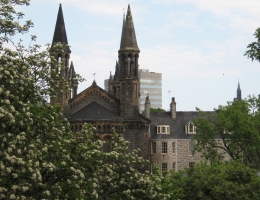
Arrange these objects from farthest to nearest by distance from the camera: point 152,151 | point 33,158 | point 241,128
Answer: point 152,151, point 241,128, point 33,158

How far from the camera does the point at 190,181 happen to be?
47.0 meters

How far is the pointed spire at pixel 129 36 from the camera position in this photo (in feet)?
247

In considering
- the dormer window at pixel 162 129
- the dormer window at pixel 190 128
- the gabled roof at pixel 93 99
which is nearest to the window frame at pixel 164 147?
the dormer window at pixel 162 129

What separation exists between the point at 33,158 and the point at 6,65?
4.10m

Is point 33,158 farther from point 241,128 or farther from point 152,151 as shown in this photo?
point 152,151

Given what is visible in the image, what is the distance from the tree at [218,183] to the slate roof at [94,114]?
26.2 meters

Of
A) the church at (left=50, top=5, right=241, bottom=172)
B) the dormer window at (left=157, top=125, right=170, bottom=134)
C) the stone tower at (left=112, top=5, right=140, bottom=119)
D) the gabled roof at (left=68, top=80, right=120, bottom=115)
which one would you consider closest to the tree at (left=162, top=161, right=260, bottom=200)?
the church at (left=50, top=5, right=241, bottom=172)

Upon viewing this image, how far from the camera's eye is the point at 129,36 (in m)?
76.1

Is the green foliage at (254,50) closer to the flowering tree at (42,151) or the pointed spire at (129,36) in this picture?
the flowering tree at (42,151)

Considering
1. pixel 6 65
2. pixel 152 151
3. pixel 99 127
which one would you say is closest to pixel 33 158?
pixel 6 65

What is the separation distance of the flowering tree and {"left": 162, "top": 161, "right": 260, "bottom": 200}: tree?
16868 millimetres

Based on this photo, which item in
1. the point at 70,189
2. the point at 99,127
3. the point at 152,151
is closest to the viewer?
the point at 70,189

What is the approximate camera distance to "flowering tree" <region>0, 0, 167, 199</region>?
73.6 ft

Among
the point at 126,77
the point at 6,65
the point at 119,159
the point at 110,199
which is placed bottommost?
the point at 110,199
